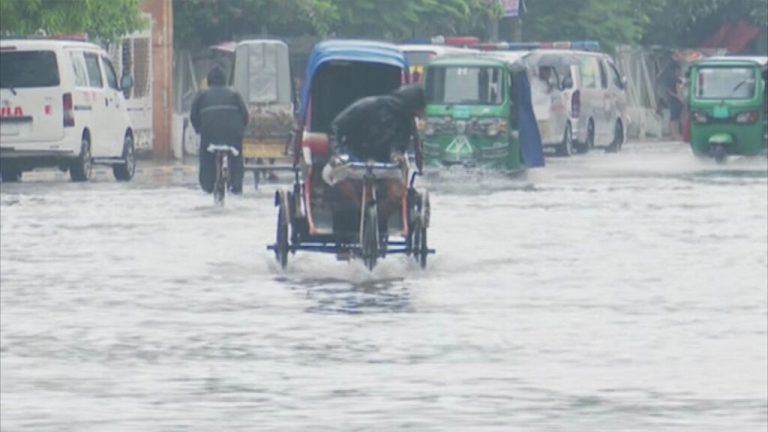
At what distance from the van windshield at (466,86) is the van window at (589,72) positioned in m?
9.66

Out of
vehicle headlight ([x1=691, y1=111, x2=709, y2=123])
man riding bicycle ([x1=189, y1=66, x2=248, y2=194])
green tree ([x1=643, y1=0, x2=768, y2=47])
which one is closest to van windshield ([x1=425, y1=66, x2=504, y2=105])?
vehicle headlight ([x1=691, y1=111, x2=709, y2=123])

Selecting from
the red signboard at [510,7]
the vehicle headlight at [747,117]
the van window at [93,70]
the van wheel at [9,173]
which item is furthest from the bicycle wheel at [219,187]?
the red signboard at [510,7]

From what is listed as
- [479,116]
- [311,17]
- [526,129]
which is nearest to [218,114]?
[479,116]

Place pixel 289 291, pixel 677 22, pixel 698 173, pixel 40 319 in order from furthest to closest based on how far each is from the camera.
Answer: pixel 677 22 → pixel 698 173 → pixel 289 291 → pixel 40 319

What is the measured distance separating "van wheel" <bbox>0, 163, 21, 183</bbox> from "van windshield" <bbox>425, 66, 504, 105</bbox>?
6.48 m

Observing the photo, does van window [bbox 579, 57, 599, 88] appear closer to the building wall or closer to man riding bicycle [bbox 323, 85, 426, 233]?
the building wall

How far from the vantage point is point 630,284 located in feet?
65.2

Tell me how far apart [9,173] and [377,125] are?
685 inches

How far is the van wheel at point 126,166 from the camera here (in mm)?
38066

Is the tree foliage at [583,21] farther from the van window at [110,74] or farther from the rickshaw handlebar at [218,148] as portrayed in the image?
the rickshaw handlebar at [218,148]

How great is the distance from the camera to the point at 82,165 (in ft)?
121

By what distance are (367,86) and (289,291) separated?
520cm

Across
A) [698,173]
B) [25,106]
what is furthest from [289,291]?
[698,173]

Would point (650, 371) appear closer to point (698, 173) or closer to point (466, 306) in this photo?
point (466, 306)
